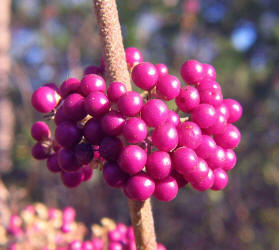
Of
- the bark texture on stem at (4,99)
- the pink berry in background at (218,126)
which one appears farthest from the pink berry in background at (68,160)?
the bark texture on stem at (4,99)

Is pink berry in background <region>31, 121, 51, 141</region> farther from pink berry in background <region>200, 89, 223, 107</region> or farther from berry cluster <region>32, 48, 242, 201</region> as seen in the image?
pink berry in background <region>200, 89, 223, 107</region>

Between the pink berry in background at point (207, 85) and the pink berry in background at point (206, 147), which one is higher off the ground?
the pink berry in background at point (207, 85)

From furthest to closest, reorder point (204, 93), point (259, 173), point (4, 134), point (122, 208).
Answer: point (4, 134) < point (122, 208) < point (259, 173) < point (204, 93)

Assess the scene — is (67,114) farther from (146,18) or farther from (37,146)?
(146,18)

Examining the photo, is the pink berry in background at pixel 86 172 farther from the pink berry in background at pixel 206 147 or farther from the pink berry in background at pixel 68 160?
the pink berry in background at pixel 206 147

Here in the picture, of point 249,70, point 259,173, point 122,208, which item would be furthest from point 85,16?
point 259,173

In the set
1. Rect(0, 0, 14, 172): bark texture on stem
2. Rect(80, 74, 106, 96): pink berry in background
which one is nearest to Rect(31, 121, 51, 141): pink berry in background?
Rect(80, 74, 106, 96): pink berry in background

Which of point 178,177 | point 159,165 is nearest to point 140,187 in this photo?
point 159,165
